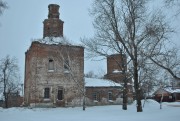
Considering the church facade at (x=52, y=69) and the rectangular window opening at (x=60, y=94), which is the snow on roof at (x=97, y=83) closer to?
the church facade at (x=52, y=69)

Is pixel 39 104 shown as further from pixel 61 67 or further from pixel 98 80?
pixel 98 80

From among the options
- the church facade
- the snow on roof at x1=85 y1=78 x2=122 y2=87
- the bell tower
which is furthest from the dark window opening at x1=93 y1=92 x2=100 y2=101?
the bell tower

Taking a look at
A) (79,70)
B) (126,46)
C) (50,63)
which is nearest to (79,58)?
(79,70)

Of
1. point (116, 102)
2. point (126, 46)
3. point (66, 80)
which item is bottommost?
point (116, 102)

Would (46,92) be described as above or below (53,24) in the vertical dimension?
below

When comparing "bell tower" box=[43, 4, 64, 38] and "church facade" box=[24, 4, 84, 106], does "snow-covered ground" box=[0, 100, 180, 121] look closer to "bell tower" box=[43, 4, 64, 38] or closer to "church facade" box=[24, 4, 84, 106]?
"church facade" box=[24, 4, 84, 106]

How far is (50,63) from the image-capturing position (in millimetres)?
37969

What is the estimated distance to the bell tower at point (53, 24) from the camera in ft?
127

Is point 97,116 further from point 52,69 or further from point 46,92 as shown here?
point 52,69

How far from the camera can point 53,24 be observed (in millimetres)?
38875

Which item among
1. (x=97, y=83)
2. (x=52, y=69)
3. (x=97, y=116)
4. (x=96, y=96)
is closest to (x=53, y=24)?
(x=52, y=69)

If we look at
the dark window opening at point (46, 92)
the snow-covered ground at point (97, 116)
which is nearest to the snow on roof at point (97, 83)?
the dark window opening at point (46, 92)

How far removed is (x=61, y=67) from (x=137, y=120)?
24.0 m

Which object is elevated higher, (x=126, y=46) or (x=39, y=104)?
(x=126, y=46)
